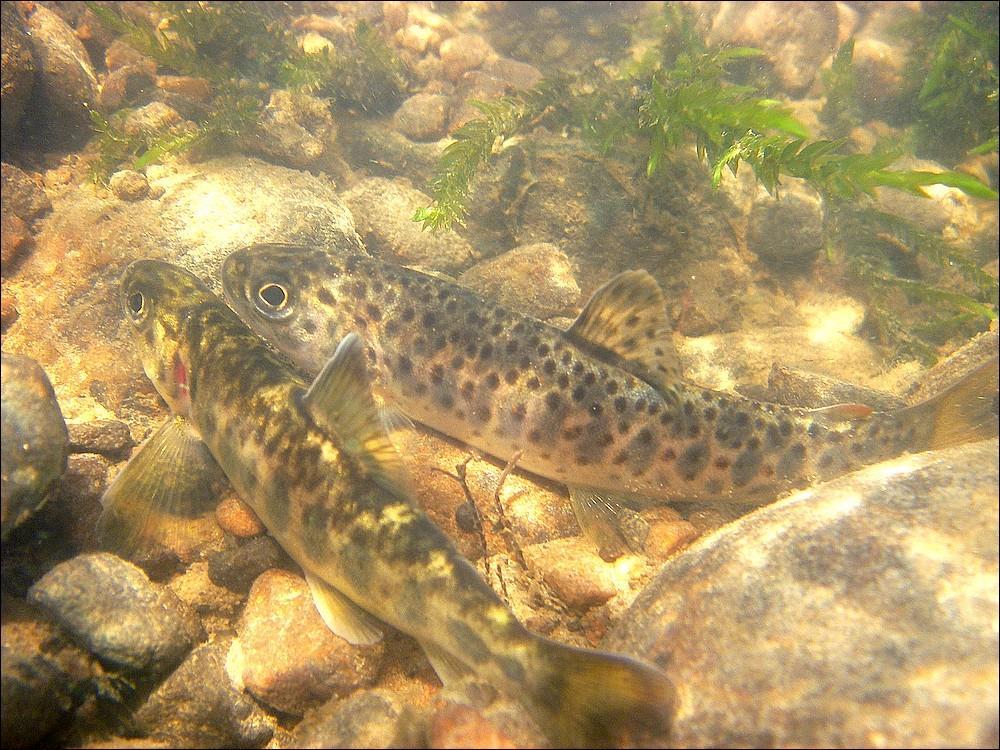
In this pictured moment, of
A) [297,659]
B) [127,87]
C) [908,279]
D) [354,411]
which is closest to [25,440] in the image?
[354,411]

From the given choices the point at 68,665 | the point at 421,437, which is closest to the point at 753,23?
the point at 421,437

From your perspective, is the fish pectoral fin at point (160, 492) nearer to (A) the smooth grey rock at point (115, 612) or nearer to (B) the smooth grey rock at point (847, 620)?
(A) the smooth grey rock at point (115, 612)

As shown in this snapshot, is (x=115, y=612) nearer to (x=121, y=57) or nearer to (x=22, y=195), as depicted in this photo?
(x=22, y=195)

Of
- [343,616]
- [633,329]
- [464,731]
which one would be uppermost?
[633,329]

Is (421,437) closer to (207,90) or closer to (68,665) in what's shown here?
(68,665)

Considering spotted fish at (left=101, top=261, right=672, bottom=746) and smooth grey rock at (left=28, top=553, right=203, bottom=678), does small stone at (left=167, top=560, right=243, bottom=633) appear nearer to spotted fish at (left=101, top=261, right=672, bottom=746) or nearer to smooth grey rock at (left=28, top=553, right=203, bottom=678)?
smooth grey rock at (left=28, top=553, right=203, bottom=678)
